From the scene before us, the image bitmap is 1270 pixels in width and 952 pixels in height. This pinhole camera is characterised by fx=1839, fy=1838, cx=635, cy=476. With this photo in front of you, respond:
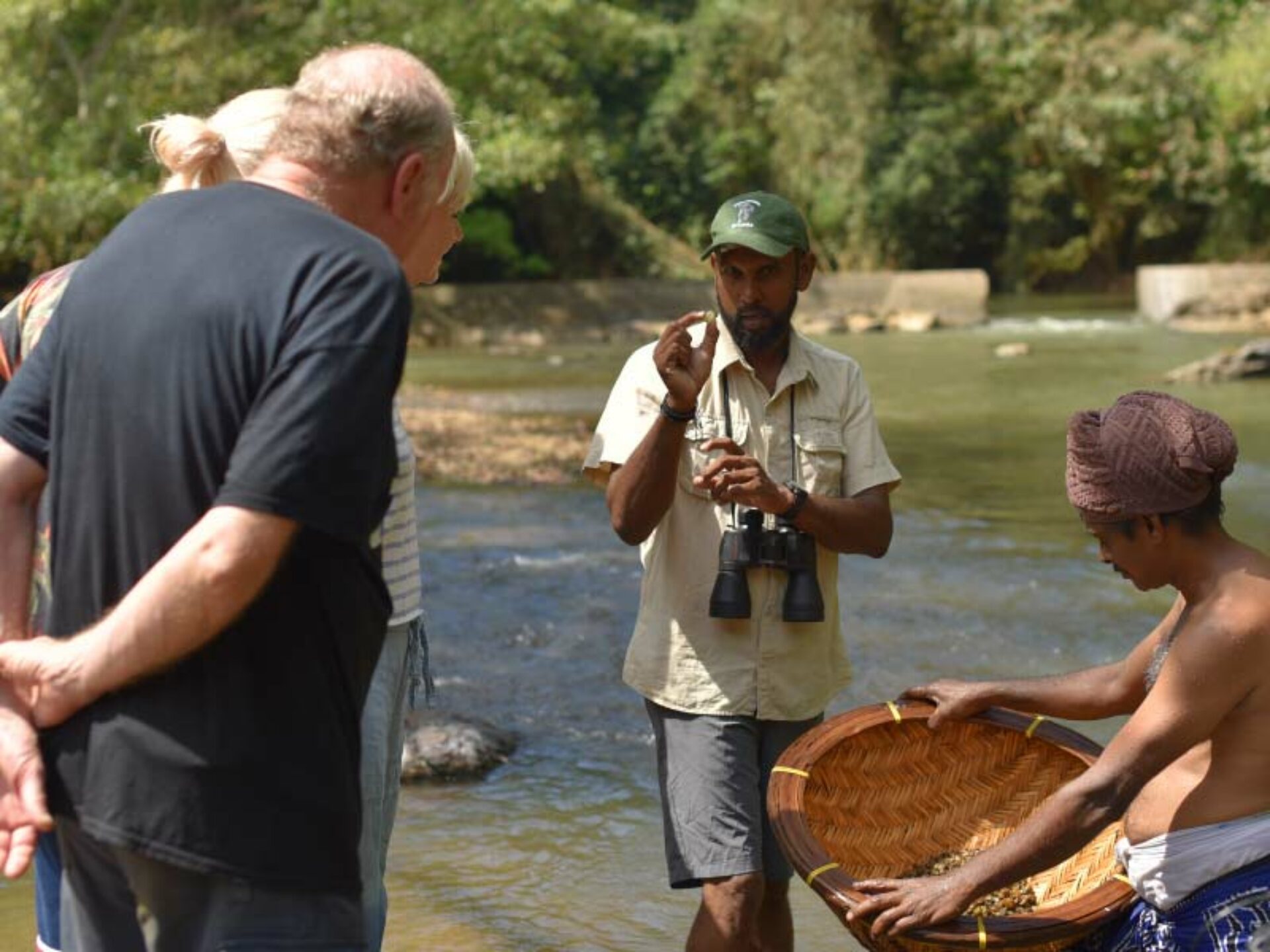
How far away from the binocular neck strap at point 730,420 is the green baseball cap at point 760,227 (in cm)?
29

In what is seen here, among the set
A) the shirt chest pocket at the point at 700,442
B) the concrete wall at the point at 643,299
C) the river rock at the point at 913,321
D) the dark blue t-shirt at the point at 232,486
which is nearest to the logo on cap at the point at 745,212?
the shirt chest pocket at the point at 700,442

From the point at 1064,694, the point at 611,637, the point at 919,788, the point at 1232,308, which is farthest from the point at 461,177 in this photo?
the point at 1232,308

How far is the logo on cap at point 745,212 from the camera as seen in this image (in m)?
3.90

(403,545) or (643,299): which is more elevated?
(403,545)

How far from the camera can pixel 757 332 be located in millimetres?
4000

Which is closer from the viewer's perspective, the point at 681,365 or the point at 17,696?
→ the point at 17,696

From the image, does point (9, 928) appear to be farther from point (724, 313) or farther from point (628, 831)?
point (724, 313)

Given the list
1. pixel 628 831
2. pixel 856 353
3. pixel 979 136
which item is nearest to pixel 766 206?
pixel 628 831

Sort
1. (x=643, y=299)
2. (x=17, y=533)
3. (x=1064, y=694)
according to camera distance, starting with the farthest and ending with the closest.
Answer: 1. (x=643, y=299)
2. (x=1064, y=694)
3. (x=17, y=533)

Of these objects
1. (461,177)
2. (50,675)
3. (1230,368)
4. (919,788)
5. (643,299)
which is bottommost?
(643,299)

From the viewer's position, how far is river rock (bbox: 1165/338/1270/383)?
18.4m

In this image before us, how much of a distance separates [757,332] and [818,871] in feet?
4.07

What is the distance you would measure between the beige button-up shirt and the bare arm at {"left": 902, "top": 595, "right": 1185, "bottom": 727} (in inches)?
10.7

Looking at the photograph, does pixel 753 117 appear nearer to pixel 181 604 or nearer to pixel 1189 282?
pixel 1189 282
